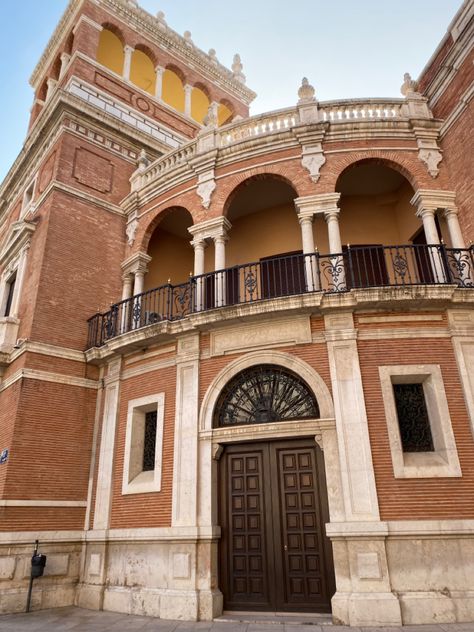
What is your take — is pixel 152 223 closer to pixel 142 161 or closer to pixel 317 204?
pixel 142 161

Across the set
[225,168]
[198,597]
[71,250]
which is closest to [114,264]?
[71,250]

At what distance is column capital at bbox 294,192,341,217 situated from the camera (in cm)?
963

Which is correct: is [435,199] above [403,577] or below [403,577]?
above

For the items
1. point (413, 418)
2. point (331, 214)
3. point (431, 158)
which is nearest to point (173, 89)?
point (331, 214)

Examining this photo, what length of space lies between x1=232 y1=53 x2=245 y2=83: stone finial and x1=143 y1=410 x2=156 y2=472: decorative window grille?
51.6ft

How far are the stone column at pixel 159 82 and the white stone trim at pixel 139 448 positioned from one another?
1145 cm

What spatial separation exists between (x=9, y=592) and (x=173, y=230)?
365 inches

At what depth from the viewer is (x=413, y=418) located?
794 centimetres

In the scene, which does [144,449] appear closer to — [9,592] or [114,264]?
[9,592]

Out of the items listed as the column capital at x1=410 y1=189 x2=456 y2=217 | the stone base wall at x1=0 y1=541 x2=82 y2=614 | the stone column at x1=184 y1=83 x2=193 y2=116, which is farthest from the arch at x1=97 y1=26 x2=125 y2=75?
the stone base wall at x1=0 y1=541 x2=82 y2=614

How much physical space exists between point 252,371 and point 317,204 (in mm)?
3638

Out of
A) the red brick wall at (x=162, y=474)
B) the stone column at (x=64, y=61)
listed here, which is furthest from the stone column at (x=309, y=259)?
the stone column at (x=64, y=61)

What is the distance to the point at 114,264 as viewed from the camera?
1237cm

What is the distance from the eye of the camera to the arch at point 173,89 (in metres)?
17.8
